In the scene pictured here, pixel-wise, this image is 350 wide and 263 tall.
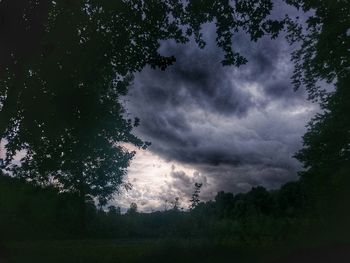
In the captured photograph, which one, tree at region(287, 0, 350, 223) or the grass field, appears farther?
tree at region(287, 0, 350, 223)

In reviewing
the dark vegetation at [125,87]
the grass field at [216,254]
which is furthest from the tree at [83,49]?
the grass field at [216,254]

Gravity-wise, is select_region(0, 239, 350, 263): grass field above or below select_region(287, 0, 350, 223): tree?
below

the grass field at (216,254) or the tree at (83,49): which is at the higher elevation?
the tree at (83,49)

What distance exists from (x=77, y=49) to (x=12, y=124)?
6.78 metres

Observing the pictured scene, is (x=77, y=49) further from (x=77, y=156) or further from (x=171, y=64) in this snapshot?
(x=77, y=156)

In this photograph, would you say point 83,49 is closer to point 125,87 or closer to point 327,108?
point 125,87

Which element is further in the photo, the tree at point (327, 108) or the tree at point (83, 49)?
the tree at point (327, 108)

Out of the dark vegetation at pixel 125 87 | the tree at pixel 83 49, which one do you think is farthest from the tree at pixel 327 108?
the tree at pixel 83 49

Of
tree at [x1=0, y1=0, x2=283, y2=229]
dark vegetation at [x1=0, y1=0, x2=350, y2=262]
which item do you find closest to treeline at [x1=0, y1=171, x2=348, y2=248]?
dark vegetation at [x1=0, y1=0, x2=350, y2=262]

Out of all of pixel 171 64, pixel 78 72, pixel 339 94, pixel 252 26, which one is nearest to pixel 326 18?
pixel 339 94

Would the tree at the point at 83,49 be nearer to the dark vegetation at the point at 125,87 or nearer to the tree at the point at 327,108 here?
the dark vegetation at the point at 125,87

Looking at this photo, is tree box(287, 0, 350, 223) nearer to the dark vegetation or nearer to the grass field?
the dark vegetation

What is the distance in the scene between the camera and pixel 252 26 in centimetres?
1545

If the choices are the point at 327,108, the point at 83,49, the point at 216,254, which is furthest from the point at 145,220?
the point at 83,49
